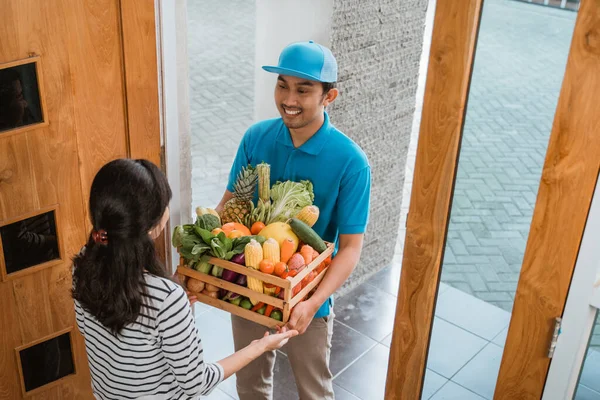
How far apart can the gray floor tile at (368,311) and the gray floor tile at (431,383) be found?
4.95 feet

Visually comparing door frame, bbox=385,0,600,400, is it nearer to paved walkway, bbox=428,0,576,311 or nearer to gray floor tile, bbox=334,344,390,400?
paved walkway, bbox=428,0,576,311

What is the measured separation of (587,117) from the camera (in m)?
2.12

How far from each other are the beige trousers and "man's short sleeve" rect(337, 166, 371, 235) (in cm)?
46

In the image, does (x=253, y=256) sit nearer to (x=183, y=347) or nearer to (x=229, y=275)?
(x=229, y=275)

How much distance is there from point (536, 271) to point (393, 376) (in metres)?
0.92

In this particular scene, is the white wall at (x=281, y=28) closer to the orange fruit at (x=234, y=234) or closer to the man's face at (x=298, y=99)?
the man's face at (x=298, y=99)

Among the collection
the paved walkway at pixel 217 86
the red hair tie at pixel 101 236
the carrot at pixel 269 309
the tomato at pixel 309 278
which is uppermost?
the red hair tie at pixel 101 236

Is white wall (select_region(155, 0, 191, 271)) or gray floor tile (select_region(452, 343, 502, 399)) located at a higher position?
white wall (select_region(155, 0, 191, 271))

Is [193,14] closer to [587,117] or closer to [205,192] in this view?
[205,192]

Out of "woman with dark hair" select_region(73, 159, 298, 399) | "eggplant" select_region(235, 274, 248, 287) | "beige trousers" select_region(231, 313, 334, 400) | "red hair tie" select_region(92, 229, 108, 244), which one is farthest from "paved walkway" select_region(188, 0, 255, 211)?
"red hair tie" select_region(92, 229, 108, 244)

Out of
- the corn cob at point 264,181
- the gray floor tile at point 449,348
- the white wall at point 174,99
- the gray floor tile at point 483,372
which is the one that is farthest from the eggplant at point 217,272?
the white wall at point 174,99

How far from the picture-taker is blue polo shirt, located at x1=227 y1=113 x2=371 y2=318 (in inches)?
112


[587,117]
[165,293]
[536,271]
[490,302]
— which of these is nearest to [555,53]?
[587,117]

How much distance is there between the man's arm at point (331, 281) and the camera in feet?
8.54
